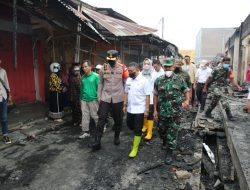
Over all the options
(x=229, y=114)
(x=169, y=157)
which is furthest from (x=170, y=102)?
(x=229, y=114)

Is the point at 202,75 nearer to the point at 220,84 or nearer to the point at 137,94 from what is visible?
the point at 220,84

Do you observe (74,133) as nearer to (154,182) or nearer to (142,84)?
(142,84)

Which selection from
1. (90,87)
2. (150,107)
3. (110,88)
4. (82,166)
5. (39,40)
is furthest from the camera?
(39,40)

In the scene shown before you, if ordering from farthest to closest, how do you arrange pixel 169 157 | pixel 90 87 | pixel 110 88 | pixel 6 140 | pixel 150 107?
pixel 150 107 → pixel 90 87 → pixel 6 140 → pixel 110 88 → pixel 169 157

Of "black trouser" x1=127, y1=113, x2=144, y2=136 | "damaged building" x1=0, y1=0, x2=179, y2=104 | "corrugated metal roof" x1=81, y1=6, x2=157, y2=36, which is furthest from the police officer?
"corrugated metal roof" x1=81, y1=6, x2=157, y2=36

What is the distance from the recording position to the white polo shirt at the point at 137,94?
15.3 feet

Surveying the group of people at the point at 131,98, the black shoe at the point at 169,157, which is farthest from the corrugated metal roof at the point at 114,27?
the black shoe at the point at 169,157

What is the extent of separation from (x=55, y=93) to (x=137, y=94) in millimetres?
3025

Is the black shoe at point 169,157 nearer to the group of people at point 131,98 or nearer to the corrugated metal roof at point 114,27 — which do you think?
the group of people at point 131,98

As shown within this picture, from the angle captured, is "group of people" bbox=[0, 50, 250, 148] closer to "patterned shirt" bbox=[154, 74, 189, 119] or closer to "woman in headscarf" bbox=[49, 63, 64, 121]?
"patterned shirt" bbox=[154, 74, 189, 119]

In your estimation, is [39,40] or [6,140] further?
[39,40]

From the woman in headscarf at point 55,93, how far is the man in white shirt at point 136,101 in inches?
108

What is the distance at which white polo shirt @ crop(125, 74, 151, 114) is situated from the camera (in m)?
4.66

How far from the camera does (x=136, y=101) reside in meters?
4.65
